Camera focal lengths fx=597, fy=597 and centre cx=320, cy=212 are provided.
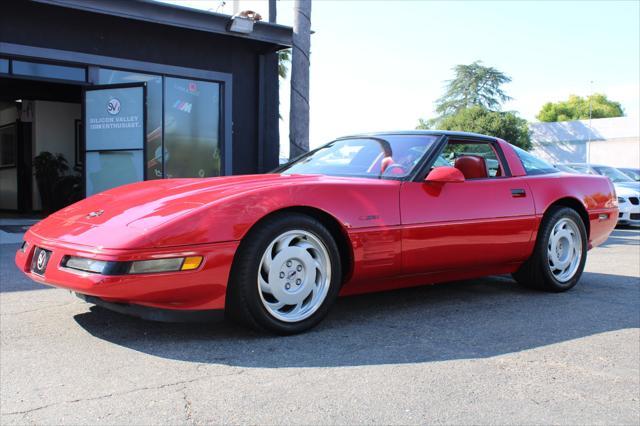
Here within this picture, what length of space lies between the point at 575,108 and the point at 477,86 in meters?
45.3

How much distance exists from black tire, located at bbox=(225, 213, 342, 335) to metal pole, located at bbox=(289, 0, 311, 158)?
4905mm

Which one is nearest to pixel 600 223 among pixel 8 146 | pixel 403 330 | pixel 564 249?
pixel 564 249

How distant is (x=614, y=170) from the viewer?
13953mm

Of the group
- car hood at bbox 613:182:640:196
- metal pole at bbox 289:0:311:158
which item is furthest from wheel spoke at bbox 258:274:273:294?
car hood at bbox 613:182:640:196

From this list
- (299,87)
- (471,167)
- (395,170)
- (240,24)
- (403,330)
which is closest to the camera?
(403,330)

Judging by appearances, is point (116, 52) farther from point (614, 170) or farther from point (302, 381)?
point (614, 170)

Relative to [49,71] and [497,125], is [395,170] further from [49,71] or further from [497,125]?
[497,125]

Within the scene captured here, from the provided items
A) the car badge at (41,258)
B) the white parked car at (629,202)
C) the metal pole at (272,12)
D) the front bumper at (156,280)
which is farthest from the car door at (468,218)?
the white parked car at (629,202)

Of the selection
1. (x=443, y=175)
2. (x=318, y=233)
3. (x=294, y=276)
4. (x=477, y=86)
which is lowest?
(x=294, y=276)

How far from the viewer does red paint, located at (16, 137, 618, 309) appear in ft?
9.39

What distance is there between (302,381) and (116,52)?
8.71 metres

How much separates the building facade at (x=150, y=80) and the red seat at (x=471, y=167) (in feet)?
22.6

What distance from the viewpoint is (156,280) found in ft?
9.23

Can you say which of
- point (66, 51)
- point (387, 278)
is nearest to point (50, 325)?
point (387, 278)
